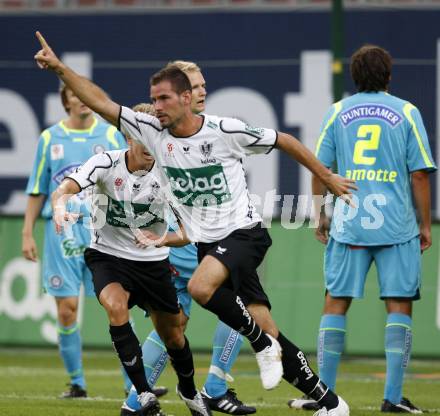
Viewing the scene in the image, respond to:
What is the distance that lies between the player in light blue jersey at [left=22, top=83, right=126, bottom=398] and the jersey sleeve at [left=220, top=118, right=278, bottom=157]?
2.87m

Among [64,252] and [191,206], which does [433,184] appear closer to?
[64,252]

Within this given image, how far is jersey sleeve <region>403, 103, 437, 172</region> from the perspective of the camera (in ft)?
27.5

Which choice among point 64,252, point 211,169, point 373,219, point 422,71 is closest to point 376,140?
point 373,219

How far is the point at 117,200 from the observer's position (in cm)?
802

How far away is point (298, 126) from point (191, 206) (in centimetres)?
777

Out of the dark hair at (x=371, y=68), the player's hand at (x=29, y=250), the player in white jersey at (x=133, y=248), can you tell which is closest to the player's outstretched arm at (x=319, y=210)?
the dark hair at (x=371, y=68)

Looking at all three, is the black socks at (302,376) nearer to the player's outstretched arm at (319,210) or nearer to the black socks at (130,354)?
the black socks at (130,354)

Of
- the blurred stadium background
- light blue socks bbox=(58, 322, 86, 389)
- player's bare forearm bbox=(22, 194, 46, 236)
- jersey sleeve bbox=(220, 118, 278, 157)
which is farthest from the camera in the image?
the blurred stadium background

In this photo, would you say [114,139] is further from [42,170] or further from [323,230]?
[323,230]

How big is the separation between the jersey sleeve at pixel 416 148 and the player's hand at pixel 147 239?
1771 millimetres

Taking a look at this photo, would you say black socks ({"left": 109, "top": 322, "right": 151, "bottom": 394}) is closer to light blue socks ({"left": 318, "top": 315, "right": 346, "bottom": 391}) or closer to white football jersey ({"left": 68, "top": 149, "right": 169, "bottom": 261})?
white football jersey ({"left": 68, "top": 149, "right": 169, "bottom": 261})

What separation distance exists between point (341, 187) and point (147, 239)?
4.39 feet

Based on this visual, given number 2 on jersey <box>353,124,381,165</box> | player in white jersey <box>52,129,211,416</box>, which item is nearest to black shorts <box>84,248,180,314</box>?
player in white jersey <box>52,129,211,416</box>

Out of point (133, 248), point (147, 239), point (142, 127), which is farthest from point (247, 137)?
point (133, 248)
